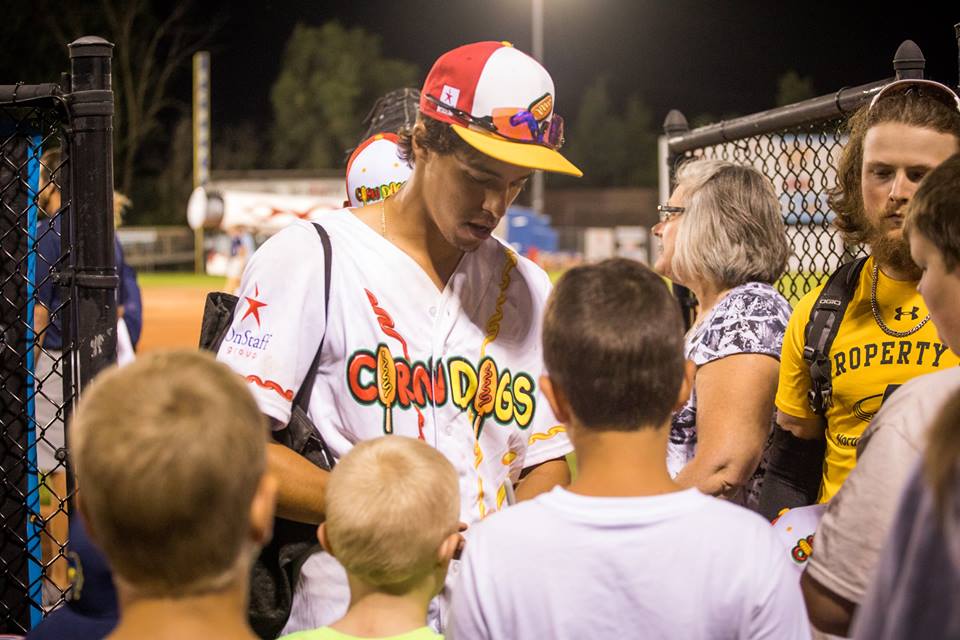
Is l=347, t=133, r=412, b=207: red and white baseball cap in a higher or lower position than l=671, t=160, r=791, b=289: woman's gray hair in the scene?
higher

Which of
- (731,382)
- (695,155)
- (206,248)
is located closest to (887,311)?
(731,382)

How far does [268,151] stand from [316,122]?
115 inches

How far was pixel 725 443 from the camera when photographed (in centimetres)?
274

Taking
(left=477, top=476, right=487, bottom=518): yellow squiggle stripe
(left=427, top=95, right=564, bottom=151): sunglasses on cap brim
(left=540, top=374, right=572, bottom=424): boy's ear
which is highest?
(left=427, top=95, right=564, bottom=151): sunglasses on cap brim

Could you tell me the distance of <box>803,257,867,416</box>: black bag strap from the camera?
2689 millimetres

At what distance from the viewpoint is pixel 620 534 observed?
1.65m

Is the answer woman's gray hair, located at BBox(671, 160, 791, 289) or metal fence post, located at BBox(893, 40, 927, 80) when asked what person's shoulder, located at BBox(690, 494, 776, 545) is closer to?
woman's gray hair, located at BBox(671, 160, 791, 289)

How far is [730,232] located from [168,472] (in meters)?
2.16

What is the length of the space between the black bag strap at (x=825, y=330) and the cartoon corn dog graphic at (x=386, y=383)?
3.67ft

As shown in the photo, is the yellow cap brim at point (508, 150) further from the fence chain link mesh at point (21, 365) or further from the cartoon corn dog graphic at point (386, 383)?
the fence chain link mesh at point (21, 365)

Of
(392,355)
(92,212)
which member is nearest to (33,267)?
(92,212)

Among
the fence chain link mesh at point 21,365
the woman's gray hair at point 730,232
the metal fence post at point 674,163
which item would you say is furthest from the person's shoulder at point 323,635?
the metal fence post at point 674,163

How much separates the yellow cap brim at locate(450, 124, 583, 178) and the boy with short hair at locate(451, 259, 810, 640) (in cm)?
55

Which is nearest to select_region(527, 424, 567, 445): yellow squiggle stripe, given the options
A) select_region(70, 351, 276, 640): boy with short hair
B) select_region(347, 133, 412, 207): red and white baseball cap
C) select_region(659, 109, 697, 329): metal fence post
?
select_region(70, 351, 276, 640): boy with short hair
